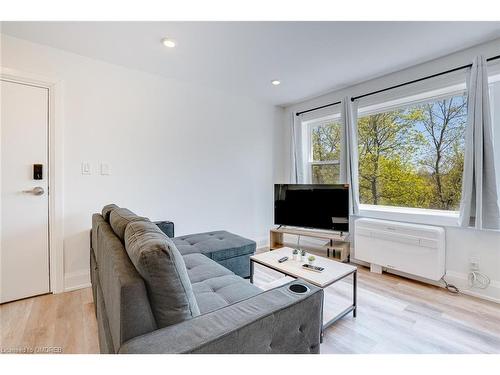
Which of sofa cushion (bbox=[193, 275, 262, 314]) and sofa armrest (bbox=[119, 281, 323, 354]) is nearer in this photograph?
sofa armrest (bbox=[119, 281, 323, 354])

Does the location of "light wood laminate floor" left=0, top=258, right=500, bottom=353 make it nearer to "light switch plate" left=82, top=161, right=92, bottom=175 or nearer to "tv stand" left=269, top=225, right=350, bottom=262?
"tv stand" left=269, top=225, right=350, bottom=262

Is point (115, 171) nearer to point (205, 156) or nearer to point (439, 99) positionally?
point (205, 156)

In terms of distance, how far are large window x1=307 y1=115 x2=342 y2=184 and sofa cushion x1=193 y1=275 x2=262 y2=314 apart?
2.47 meters

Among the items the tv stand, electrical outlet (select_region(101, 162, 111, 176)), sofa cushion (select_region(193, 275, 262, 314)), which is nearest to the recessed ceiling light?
electrical outlet (select_region(101, 162, 111, 176))

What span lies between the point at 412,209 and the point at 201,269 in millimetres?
2532

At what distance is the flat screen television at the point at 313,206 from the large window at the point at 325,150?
21.0 inches

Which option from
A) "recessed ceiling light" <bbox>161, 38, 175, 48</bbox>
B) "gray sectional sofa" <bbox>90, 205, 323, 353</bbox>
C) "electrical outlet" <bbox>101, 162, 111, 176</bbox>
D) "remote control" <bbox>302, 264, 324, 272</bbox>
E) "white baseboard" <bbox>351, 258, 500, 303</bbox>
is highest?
"recessed ceiling light" <bbox>161, 38, 175, 48</bbox>

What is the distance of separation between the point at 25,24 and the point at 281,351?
2.93 metres

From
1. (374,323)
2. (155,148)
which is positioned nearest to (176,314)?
(374,323)

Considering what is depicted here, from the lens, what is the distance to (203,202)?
11.0ft

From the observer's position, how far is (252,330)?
0.90 m

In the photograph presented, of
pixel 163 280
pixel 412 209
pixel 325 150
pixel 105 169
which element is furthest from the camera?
pixel 325 150

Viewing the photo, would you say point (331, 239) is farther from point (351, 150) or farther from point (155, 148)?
point (155, 148)

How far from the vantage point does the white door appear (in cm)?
214
